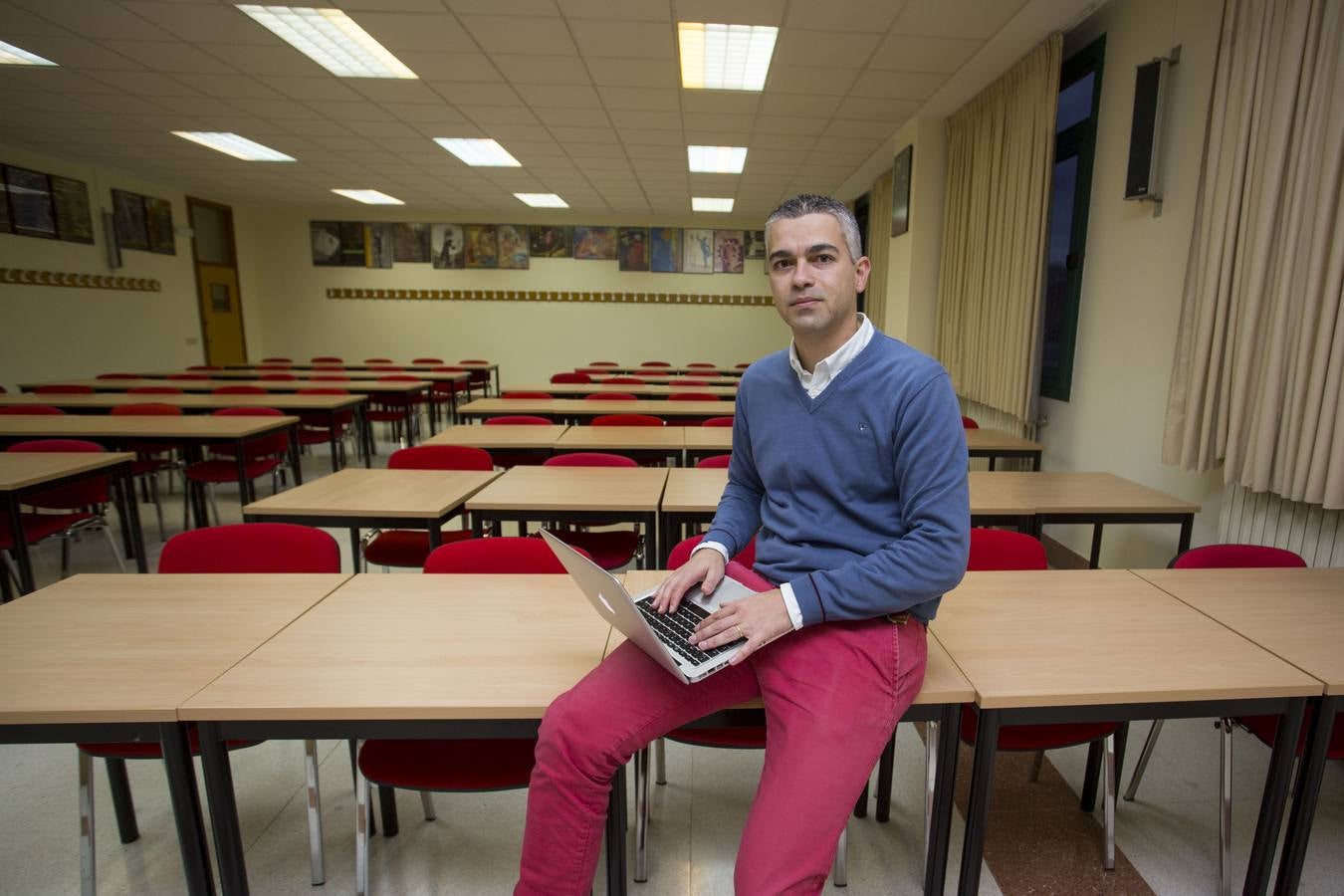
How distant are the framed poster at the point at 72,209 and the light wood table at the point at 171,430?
13.2ft

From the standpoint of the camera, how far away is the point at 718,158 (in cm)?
655

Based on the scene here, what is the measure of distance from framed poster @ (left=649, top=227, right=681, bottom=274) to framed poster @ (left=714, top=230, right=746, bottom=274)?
63 cm

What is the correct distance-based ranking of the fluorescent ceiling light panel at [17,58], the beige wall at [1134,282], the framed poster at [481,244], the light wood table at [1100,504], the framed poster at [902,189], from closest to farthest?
the light wood table at [1100,504]
the beige wall at [1134,282]
the fluorescent ceiling light panel at [17,58]
the framed poster at [902,189]
the framed poster at [481,244]

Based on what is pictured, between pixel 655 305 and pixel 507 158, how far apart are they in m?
4.03

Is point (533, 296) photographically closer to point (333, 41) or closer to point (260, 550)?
point (333, 41)

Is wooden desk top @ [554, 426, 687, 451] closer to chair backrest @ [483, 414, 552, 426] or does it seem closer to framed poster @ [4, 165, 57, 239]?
chair backrest @ [483, 414, 552, 426]

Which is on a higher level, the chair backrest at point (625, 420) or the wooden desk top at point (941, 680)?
the chair backrest at point (625, 420)

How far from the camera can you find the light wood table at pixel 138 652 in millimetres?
1090

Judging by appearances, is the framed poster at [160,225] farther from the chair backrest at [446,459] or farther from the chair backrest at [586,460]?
the chair backrest at [586,460]

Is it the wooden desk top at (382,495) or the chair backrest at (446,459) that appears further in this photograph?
the chair backrest at (446,459)

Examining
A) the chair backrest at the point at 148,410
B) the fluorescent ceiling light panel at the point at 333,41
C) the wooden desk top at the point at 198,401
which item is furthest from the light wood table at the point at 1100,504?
the chair backrest at the point at 148,410

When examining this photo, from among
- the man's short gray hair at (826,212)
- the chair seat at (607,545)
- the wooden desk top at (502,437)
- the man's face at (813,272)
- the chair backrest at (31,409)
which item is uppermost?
the man's short gray hair at (826,212)

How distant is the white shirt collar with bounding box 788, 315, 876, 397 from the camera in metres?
1.28

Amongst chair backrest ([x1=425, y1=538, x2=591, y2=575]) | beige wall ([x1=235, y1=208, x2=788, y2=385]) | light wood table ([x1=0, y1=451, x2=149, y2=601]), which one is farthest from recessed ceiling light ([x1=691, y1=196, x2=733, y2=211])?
chair backrest ([x1=425, y1=538, x2=591, y2=575])
